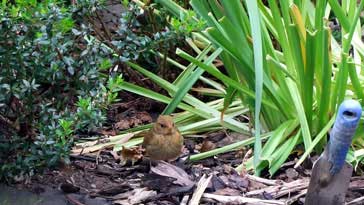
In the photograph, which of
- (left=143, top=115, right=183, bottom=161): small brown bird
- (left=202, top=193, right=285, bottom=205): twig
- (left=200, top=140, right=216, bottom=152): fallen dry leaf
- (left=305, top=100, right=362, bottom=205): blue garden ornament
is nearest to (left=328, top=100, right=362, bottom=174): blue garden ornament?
(left=305, top=100, right=362, bottom=205): blue garden ornament

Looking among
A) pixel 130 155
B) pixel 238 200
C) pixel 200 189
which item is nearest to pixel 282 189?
pixel 238 200

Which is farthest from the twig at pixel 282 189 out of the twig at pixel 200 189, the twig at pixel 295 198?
the twig at pixel 200 189

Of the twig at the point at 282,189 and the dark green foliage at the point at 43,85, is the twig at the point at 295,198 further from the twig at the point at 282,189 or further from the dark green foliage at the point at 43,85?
the dark green foliage at the point at 43,85

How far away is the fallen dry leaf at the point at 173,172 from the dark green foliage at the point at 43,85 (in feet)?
1.27

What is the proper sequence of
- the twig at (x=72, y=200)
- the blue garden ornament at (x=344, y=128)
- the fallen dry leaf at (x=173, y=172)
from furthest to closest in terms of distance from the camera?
the fallen dry leaf at (x=173, y=172), the twig at (x=72, y=200), the blue garden ornament at (x=344, y=128)

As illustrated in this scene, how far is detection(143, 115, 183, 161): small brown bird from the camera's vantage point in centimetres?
277

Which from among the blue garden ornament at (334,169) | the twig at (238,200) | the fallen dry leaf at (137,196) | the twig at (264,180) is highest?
the blue garden ornament at (334,169)

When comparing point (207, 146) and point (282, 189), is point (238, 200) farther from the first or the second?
point (207, 146)

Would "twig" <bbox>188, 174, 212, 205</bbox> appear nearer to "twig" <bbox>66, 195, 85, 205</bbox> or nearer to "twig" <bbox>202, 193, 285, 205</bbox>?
"twig" <bbox>202, 193, 285, 205</bbox>

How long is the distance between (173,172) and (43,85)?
0.56m

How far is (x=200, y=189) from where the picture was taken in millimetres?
2521

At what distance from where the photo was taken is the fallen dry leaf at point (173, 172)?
2.56 meters

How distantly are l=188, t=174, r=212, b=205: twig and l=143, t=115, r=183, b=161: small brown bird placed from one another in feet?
0.67

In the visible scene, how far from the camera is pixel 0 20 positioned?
7.04 ft
